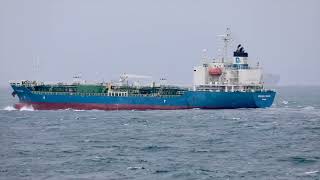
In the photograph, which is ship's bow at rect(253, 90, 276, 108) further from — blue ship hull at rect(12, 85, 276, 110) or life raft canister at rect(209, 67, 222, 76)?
life raft canister at rect(209, 67, 222, 76)

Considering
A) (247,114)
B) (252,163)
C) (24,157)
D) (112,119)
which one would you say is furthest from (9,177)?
(247,114)

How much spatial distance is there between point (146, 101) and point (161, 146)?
123 feet

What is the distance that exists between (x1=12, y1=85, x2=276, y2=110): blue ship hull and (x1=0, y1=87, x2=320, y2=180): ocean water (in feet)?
18.5

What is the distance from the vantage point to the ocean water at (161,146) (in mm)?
44000

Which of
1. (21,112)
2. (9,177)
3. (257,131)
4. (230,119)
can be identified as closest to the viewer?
(9,177)

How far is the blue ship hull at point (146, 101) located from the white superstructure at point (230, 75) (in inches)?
95.4

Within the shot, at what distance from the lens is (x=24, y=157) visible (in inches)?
1954

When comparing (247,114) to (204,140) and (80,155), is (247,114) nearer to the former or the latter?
(204,140)

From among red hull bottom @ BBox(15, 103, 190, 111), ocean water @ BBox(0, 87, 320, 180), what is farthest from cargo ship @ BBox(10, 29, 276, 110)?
ocean water @ BBox(0, 87, 320, 180)

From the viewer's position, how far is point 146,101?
9262 centimetres

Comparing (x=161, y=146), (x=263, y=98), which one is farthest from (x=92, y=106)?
(x=161, y=146)

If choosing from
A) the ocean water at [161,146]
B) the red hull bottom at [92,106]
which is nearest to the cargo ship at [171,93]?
the red hull bottom at [92,106]

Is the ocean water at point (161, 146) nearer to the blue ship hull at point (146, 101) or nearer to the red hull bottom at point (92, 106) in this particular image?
the blue ship hull at point (146, 101)

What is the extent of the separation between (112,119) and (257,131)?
19801mm
